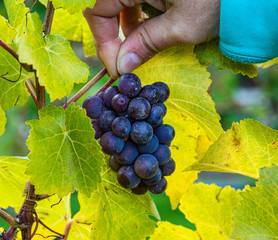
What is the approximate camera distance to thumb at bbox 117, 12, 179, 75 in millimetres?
666

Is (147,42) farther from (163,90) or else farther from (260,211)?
(260,211)

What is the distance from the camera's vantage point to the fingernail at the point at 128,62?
0.68 metres

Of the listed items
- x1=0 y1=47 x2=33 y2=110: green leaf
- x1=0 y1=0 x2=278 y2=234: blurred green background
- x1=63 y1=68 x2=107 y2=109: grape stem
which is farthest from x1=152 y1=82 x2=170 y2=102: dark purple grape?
x1=0 y1=0 x2=278 y2=234: blurred green background

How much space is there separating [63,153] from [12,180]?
0.73ft

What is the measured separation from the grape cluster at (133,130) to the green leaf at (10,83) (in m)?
0.13

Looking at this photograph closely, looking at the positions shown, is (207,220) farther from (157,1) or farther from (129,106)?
(157,1)

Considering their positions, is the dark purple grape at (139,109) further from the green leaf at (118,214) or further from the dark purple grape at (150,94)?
the green leaf at (118,214)

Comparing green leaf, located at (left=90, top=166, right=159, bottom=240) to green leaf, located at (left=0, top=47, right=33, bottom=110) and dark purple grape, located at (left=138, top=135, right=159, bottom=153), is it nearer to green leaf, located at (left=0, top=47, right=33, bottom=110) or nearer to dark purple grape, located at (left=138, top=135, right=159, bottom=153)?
dark purple grape, located at (left=138, top=135, right=159, bottom=153)

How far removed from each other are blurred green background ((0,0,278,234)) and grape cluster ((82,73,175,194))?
190cm

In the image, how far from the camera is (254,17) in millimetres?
581

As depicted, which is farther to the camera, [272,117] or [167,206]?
[272,117]

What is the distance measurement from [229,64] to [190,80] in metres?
0.07

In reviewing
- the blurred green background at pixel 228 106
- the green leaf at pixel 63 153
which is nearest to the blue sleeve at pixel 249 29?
the green leaf at pixel 63 153

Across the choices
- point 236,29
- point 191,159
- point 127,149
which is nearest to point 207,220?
point 191,159
